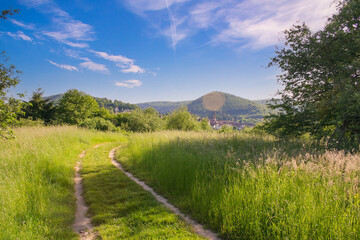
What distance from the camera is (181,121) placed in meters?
34.8

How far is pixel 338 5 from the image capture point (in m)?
8.62

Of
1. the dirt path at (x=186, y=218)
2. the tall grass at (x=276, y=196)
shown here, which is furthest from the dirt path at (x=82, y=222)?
the tall grass at (x=276, y=196)

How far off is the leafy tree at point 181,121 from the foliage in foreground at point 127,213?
2725 centimetres

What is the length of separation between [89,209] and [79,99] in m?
47.9

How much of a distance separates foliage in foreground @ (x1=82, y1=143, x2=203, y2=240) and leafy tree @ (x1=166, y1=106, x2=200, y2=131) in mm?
27251

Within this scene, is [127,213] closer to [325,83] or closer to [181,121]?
[325,83]

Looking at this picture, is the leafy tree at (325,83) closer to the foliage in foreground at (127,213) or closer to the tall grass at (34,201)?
the foliage in foreground at (127,213)

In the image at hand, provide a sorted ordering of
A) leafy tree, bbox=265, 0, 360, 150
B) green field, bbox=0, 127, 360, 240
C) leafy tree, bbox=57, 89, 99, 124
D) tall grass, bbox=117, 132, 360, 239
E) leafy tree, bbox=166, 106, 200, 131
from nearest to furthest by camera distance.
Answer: tall grass, bbox=117, 132, 360, 239
green field, bbox=0, 127, 360, 240
leafy tree, bbox=265, 0, 360, 150
leafy tree, bbox=166, 106, 200, 131
leafy tree, bbox=57, 89, 99, 124

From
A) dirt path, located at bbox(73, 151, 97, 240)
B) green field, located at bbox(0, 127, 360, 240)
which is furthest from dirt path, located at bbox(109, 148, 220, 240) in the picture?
dirt path, located at bbox(73, 151, 97, 240)

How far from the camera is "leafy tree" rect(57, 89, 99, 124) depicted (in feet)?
147

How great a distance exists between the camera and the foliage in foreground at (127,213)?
3.95 meters

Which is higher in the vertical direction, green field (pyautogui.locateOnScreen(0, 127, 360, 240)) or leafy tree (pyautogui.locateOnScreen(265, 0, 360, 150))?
leafy tree (pyautogui.locateOnScreen(265, 0, 360, 150))

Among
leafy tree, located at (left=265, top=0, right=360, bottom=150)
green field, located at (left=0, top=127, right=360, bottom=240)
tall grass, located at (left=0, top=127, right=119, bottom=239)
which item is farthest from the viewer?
leafy tree, located at (left=265, top=0, right=360, bottom=150)

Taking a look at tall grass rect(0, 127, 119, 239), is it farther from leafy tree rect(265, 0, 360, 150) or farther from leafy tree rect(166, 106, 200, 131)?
leafy tree rect(166, 106, 200, 131)
